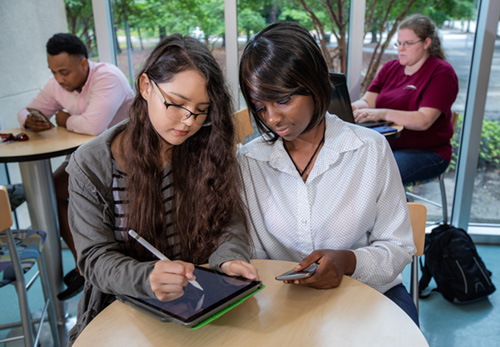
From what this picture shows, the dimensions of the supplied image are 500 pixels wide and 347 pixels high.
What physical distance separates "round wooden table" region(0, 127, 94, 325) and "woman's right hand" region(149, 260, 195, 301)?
1407 mm

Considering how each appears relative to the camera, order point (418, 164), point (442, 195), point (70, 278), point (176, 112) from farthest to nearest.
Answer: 1. point (442, 195)
2. point (418, 164)
3. point (70, 278)
4. point (176, 112)

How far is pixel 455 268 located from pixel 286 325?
1.86 metres

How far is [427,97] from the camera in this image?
9.02ft

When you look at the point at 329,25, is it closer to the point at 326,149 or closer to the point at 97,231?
the point at 326,149

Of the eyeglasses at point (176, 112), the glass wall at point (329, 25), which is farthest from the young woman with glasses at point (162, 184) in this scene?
the glass wall at point (329, 25)

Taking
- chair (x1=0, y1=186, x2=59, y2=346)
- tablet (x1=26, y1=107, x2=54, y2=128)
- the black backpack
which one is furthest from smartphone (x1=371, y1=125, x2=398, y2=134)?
tablet (x1=26, y1=107, x2=54, y2=128)

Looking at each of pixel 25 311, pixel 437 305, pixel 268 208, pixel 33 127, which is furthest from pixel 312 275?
pixel 33 127

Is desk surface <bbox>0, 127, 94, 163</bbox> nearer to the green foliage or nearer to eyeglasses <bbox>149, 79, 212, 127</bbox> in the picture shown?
eyeglasses <bbox>149, 79, 212, 127</bbox>

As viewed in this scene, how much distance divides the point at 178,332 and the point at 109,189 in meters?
0.45

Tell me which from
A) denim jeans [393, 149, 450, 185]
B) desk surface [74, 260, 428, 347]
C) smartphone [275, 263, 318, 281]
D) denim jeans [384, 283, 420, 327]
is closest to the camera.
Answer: desk surface [74, 260, 428, 347]

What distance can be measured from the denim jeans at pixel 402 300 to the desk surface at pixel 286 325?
265 mm

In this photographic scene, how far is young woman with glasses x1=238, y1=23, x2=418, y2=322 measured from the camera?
3.90 ft

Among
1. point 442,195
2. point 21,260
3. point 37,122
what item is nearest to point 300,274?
point 21,260

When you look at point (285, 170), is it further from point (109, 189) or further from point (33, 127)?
point (33, 127)
